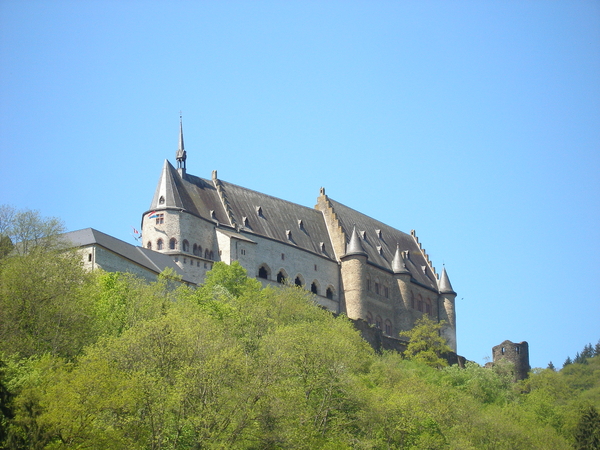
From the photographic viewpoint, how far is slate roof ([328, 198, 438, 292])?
261 feet

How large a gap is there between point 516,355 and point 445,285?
477 inches

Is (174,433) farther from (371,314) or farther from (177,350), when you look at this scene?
(371,314)

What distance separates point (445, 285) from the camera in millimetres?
84688

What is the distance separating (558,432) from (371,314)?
820 inches

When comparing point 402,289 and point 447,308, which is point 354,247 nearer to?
point 402,289

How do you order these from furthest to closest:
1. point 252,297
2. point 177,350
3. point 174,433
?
point 252,297 → point 177,350 → point 174,433

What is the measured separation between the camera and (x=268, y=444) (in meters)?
33.7

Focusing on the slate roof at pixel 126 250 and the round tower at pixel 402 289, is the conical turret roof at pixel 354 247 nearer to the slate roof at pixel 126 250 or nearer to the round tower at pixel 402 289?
the round tower at pixel 402 289

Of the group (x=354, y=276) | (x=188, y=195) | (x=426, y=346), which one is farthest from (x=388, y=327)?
(x=188, y=195)

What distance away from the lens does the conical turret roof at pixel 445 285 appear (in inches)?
3314

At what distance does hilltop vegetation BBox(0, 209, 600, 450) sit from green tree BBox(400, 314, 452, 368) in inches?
411

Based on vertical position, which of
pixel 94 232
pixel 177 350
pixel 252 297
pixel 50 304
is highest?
pixel 94 232

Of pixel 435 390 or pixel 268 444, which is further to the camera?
pixel 435 390

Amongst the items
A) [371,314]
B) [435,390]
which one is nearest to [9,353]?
[435,390]
